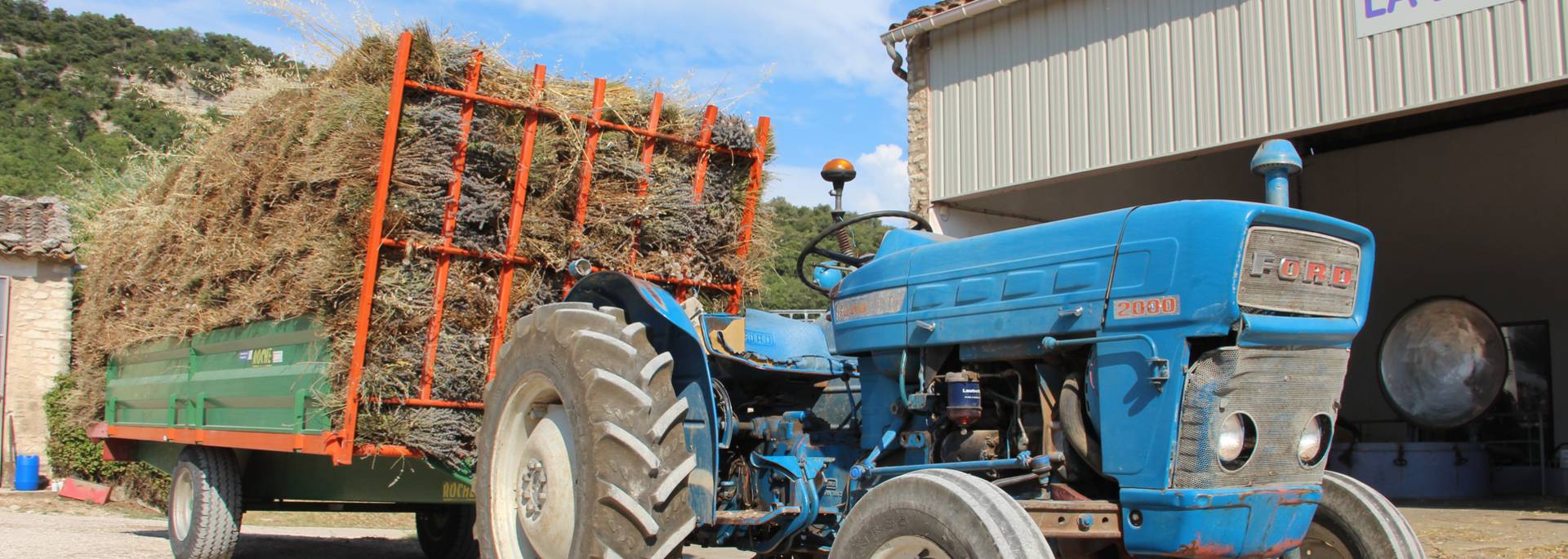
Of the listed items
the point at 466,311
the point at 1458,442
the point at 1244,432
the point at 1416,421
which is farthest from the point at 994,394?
the point at 1458,442

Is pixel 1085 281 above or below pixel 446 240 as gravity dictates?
below

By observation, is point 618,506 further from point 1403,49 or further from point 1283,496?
point 1403,49

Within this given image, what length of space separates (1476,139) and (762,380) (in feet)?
34.9

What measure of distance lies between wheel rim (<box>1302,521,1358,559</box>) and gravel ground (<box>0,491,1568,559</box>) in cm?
308

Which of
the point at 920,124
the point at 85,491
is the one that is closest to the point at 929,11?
the point at 920,124

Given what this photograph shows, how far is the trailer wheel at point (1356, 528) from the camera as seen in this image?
362 centimetres

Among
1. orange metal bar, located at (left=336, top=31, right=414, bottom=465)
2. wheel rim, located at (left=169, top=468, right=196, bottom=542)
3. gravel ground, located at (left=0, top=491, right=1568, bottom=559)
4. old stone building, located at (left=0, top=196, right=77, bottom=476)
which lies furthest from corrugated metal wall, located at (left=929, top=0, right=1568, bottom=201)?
old stone building, located at (left=0, top=196, right=77, bottom=476)

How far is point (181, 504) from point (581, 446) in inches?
158

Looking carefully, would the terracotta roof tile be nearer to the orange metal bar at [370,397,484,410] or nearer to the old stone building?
the orange metal bar at [370,397,484,410]

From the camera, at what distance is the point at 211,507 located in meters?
6.47

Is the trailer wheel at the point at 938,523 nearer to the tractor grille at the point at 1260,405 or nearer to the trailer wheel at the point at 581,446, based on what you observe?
the tractor grille at the point at 1260,405

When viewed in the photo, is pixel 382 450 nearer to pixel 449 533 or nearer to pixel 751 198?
pixel 751 198

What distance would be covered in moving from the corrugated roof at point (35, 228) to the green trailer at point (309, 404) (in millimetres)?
7059

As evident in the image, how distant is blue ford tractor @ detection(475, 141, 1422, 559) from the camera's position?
10.5 ft
